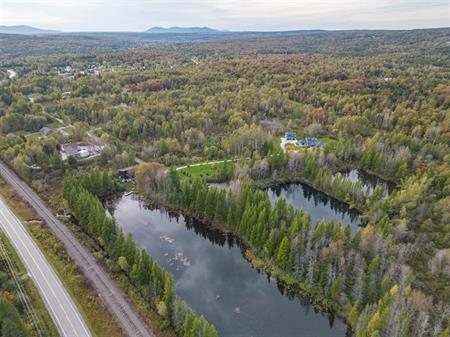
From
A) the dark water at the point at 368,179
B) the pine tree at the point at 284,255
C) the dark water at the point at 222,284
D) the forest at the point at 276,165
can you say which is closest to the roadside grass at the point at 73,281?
the forest at the point at 276,165

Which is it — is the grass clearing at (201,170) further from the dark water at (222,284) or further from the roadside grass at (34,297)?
the roadside grass at (34,297)

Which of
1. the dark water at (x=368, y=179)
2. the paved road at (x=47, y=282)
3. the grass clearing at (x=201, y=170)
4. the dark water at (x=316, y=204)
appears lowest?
the dark water at (x=316, y=204)

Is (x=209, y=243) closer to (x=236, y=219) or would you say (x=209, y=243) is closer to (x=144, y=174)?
(x=236, y=219)

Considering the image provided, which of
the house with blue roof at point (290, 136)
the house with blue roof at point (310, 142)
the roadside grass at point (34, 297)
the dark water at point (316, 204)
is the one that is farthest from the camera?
the house with blue roof at point (290, 136)

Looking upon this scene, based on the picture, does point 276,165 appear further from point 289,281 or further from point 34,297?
point 34,297

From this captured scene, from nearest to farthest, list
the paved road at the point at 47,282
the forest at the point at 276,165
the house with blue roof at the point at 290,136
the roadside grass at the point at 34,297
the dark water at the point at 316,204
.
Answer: the roadside grass at the point at 34,297, the paved road at the point at 47,282, the forest at the point at 276,165, the dark water at the point at 316,204, the house with blue roof at the point at 290,136

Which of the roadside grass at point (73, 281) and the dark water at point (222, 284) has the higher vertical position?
the roadside grass at point (73, 281)

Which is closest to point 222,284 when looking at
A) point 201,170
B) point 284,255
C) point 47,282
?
point 284,255
